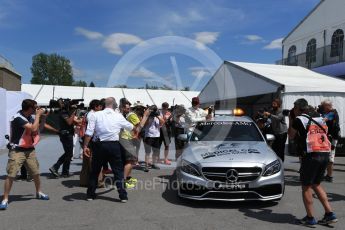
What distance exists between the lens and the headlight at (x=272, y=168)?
575cm

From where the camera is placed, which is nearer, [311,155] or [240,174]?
[311,155]

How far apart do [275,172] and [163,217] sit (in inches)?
76.7

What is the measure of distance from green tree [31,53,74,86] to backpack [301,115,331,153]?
4181 inches

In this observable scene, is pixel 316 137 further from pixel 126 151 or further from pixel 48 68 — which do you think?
pixel 48 68

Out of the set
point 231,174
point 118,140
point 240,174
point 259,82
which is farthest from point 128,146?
point 259,82

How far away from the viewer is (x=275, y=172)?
5.82 m

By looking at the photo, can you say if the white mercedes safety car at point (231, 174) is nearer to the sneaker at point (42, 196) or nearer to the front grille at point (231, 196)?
the front grille at point (231, 196)

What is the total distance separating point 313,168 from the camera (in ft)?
16.3

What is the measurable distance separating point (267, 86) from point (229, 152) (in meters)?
11.3

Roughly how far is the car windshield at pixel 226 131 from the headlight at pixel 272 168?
4.26 ft

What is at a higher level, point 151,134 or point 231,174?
point 151,134

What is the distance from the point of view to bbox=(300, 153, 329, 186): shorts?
16.2 ft

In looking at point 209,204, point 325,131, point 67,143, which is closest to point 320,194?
point 325,131

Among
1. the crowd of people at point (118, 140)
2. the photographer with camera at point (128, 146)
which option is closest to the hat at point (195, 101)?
the crowd of people at point (118, 140)
